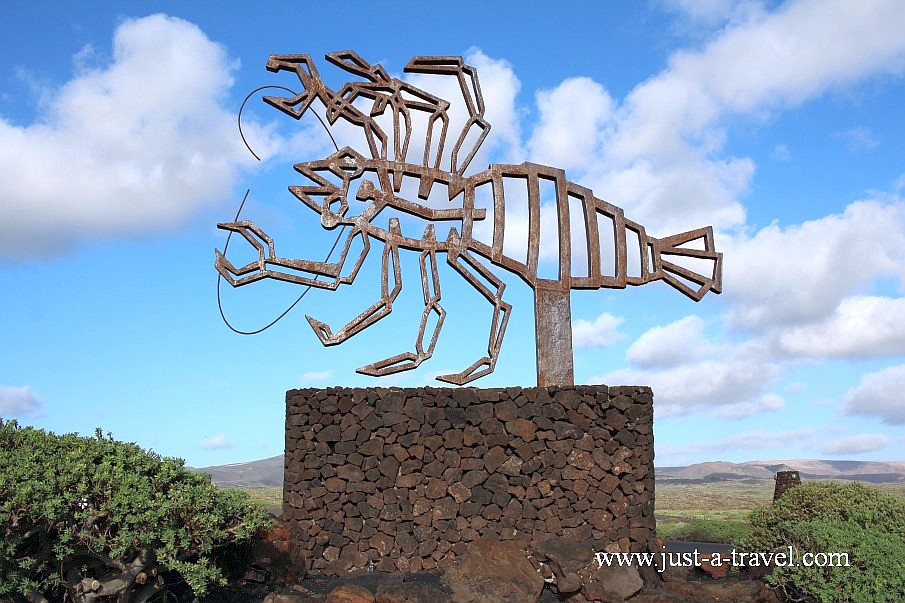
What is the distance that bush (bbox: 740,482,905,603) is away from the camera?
9250mm

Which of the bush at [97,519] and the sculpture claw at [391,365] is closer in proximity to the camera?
the bush at [97,519]

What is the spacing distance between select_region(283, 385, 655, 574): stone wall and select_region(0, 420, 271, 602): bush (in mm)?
2720

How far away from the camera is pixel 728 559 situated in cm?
1199

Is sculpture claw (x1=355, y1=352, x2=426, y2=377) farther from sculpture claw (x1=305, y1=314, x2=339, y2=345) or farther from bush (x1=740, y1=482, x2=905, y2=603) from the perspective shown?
bush (x1=740, y1=482, x2=905, y2=603)

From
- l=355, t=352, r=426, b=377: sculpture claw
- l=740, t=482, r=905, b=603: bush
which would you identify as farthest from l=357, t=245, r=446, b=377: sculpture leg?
l=740, t=482, r=905, b=603: bush

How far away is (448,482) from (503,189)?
14.5 ft

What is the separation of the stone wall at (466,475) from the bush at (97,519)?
272 cm

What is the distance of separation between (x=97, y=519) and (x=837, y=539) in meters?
8.18

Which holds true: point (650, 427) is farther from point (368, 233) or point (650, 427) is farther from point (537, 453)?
point (368, 233)

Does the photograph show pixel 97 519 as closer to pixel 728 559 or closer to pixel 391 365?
pixel 391 365

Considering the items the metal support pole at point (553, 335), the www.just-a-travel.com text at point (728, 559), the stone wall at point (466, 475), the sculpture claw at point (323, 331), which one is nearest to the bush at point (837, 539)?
the www.just-a-travel.com text at point (728, 559)

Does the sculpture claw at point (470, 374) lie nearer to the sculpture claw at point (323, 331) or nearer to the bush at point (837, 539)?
the sculpture claw at point (323, 331)

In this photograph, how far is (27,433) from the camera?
8.86 meters

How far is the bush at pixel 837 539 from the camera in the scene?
925 cm
